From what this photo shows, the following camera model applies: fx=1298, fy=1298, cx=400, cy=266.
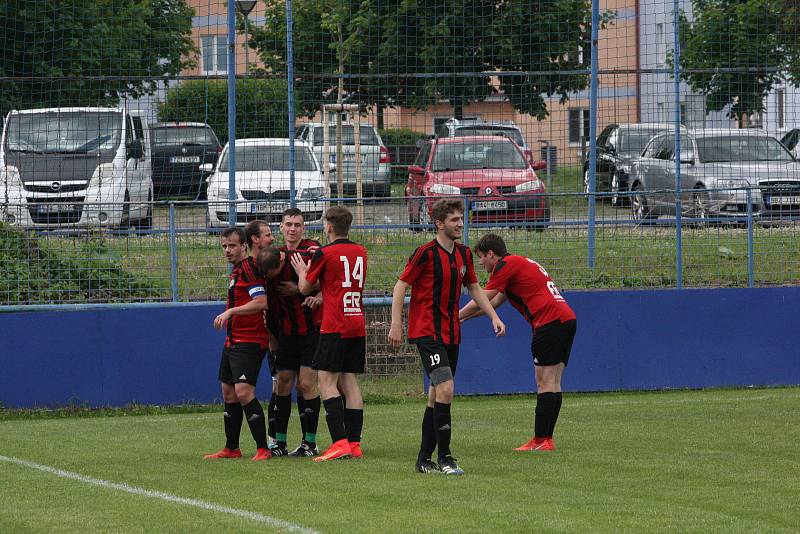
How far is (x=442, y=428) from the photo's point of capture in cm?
869

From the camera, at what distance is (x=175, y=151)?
16188 millimetres

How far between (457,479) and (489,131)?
8.86 m

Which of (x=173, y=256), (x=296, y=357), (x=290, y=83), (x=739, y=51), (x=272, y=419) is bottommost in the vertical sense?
(x=272, y=419)

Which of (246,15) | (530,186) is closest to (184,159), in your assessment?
(246,15)

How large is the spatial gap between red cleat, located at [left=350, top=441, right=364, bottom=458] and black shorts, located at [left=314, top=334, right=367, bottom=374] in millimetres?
538

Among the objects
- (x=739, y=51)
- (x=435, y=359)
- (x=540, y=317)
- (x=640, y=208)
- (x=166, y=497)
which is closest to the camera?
(x=166, y=497)

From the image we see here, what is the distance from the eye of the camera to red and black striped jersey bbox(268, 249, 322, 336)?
385 inches

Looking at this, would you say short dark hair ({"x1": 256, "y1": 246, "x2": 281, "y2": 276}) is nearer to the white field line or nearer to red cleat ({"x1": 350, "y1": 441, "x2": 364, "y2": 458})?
red cleat ({"x1": 350, "y1": 441, "x2": 364, "y2": 458})

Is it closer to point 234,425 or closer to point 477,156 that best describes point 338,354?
point 234,425

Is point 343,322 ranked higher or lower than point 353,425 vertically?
higher

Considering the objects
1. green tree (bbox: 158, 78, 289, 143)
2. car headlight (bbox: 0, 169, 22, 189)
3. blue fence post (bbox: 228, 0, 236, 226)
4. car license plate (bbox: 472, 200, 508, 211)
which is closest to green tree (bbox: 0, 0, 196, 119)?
green tree (bbox: 158, 78, 289, 143)

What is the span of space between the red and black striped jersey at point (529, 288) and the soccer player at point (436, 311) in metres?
1.06

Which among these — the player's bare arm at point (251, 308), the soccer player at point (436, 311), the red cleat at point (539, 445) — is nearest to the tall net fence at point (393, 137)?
the red cleat at point (539, 445)

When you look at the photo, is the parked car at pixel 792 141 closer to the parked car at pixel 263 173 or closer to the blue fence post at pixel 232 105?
the parked car at pixel 263 173
